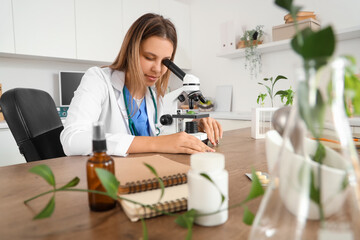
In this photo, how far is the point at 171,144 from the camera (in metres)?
0.90

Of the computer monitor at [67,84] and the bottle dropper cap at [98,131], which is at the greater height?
the computer monitor at [67,84]

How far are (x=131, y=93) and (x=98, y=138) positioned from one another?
1.13 m

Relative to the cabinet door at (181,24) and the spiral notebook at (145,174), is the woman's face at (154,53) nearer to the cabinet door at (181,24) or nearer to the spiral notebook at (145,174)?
the spiral notebook at (145,174)

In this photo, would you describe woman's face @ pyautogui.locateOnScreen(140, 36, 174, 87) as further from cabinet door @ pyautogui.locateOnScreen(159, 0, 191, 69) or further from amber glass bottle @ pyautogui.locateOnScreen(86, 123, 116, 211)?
cabinet door @ pyautogui.locateOnScreen(159, 0, 191, 69)

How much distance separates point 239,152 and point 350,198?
669mm

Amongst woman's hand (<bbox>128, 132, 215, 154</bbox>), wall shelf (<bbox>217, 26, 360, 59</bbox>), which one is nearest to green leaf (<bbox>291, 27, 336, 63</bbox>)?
woman's hand (<bbox>128, 132, 215, 154</bbox>)

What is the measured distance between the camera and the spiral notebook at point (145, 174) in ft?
1.52

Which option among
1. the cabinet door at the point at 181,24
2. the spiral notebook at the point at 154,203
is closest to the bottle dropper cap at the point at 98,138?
the spiral notebook at the point at 154,203

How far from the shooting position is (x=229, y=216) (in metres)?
0.41

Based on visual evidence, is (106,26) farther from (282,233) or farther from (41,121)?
(282,233)

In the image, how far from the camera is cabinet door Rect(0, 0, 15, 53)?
2352 mm

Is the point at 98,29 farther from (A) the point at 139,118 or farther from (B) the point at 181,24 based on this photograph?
(A) the point at 139,118

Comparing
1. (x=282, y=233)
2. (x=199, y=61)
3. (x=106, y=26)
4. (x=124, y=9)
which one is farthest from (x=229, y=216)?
(x=199, y=61)

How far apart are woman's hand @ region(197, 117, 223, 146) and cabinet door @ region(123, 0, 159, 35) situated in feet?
7.94
